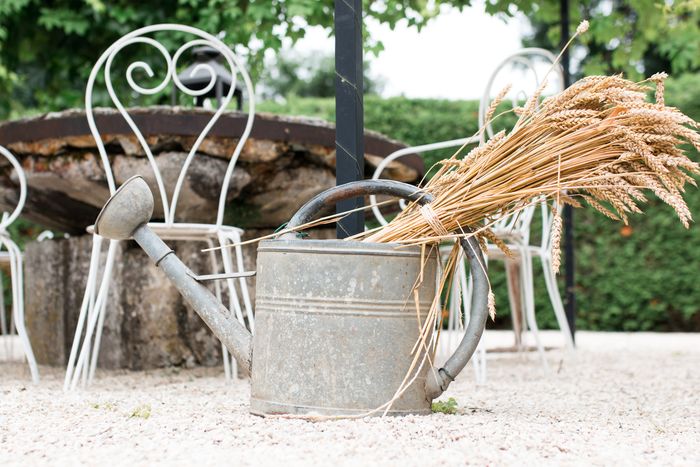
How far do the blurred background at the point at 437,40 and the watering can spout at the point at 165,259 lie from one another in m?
2.29

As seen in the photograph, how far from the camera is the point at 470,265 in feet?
5.11

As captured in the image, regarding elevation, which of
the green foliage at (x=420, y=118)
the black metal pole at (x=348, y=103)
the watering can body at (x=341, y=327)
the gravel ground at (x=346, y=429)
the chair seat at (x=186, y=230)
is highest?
the green foliage at (x=420, y=118)

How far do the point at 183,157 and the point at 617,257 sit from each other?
13.7ft

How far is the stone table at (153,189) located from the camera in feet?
8.16

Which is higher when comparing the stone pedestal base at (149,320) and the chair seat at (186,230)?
the chair seat at (186,230)

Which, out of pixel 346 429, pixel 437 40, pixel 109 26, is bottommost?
pixel 346 429

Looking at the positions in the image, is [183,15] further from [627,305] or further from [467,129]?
[627,305]

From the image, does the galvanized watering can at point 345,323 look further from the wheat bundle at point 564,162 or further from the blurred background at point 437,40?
the blurred background at point 437,40

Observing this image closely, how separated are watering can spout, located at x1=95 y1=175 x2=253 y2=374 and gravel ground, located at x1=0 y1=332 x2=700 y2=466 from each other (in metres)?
0.15

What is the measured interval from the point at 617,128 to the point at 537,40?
1047 centimetres

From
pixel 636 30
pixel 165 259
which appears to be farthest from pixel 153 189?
pixel 636 30

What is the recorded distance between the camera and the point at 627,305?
234 inches

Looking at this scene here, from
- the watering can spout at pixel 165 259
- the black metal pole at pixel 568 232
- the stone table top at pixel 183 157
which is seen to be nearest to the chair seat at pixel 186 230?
the stone table top at pixel 183 157

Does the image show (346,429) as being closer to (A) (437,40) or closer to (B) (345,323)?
(B) (345,323)
